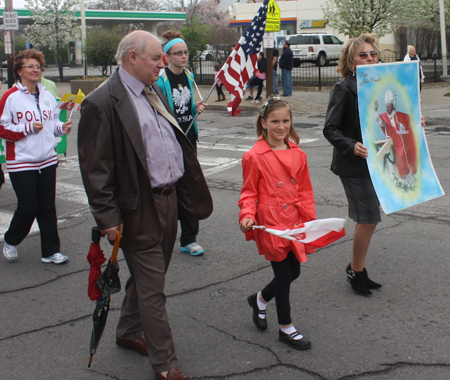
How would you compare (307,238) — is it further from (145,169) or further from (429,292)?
(429,292)

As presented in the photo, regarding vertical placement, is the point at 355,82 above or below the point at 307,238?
above

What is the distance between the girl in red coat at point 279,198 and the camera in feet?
11.0

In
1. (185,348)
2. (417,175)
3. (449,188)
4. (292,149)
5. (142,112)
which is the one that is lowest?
(185,348)

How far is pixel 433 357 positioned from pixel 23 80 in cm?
401

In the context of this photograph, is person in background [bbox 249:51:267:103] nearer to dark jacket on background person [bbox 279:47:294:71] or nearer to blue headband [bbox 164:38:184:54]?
dark jacket on background person [bbox 279:47:294:71]

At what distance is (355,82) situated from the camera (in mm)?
4020

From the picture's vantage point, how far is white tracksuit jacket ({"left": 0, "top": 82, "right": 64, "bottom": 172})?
4.92 meters

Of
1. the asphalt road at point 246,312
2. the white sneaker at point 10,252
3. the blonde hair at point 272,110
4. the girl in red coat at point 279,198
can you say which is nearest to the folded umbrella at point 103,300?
the asphalt road at point 246,312

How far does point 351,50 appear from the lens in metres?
4.01

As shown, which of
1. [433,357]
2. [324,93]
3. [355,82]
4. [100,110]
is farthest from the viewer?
[324,93]

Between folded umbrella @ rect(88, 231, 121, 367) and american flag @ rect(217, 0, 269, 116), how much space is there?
3166mm

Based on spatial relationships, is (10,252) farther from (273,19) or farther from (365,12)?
(365,12)

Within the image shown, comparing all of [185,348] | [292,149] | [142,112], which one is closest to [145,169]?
[142,112]

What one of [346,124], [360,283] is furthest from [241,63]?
[360,283]
